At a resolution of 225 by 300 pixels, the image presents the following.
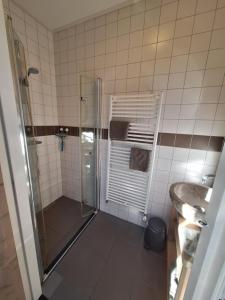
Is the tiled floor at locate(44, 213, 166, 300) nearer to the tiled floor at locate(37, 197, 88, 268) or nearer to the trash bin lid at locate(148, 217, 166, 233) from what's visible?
the tiled floor at locate(37, 197, 88, 268)

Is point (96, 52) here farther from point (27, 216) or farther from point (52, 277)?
point (52, 277)

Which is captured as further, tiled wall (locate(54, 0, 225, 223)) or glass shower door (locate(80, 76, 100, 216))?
glass shower door (locate(80, 76, 100, 216))

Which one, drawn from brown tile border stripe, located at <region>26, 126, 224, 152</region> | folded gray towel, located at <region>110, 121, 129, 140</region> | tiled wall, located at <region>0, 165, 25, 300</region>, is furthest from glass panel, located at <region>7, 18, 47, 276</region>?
brown tile border stripe, located at <region>26, 126, 224, 152</region>

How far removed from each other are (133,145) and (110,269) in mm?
1325

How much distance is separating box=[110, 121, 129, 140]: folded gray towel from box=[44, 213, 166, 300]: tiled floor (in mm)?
1234

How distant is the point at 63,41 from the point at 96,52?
0.57 m

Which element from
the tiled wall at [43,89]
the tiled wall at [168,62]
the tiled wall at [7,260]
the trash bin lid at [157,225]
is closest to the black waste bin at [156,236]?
the trash bin lid at [157,225]

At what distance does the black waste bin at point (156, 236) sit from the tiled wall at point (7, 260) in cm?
122

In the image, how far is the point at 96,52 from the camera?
1.66m

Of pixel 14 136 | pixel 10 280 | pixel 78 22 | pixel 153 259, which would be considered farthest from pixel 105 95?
pixel 153 259

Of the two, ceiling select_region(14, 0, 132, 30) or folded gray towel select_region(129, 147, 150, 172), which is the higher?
ceiling select_region(14, 0, 132, 30)

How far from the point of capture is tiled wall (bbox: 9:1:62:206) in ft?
5.22

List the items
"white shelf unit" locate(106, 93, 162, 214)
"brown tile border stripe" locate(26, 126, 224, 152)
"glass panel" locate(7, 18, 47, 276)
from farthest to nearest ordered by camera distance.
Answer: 1. "white shelf unit" locate(106, 93, 162, 214)
2. "brown tile border stripe" locate(26, 126, 224, 152)
3. "glass panel" locate(7, 18, 47, 276)

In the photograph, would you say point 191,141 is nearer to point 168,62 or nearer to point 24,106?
point 168,62
